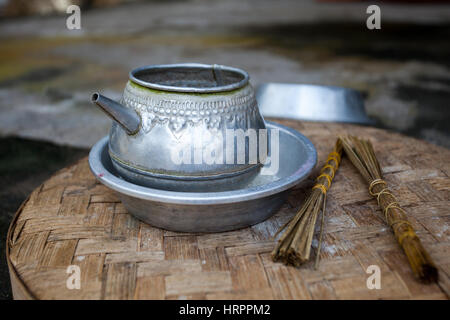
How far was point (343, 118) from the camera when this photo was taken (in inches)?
66.8

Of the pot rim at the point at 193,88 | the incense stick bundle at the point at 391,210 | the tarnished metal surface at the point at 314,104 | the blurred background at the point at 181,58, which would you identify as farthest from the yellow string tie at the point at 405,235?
the blurred background at the point at 181,58

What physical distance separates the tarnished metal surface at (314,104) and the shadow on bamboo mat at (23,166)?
1300mm

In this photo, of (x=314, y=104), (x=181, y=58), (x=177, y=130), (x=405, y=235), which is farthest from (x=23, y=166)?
(x=181, y=58)

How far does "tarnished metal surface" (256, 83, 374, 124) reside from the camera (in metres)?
1.70

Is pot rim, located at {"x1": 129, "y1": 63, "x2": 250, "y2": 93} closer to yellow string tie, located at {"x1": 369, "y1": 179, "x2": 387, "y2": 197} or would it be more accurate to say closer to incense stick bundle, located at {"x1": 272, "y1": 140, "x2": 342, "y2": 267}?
incense stick bundle, located at {"x1": 272, "y1": 140, "x2": 342, "y2": 267}

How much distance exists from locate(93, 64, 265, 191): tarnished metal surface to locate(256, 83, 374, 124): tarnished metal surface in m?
0.75

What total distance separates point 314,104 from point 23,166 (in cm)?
177

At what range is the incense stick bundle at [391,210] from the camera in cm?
81

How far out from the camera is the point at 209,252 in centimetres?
91

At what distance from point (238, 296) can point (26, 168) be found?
2056mm

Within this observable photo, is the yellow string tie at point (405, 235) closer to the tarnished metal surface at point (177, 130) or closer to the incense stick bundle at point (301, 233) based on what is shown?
the incense stick bundle at point (301, 233)
